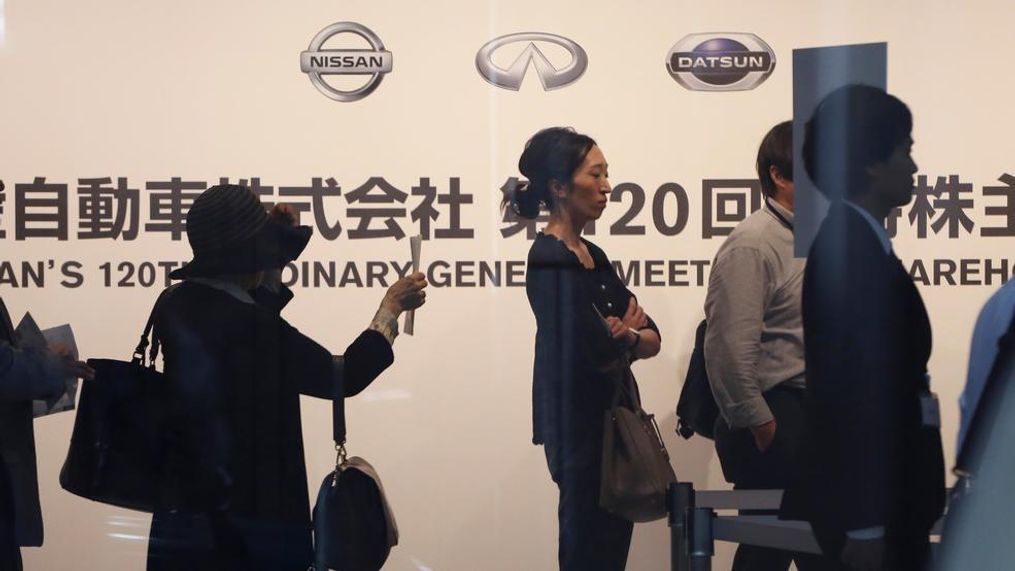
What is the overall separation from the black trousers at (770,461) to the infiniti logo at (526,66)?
0.74 meters

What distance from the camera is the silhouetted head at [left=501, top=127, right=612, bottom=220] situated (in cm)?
264

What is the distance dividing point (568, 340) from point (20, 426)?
43.5 inches

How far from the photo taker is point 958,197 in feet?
8.68

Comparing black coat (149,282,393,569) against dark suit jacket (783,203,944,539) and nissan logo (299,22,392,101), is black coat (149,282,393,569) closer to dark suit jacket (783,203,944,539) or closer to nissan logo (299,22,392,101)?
nissan logo (299,22,392,101)


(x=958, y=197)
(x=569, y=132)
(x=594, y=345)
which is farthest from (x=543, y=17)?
(x=958, y=197)

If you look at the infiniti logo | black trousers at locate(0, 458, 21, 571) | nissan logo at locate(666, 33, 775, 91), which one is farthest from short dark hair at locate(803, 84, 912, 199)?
black trousers at locate(0, 458, 21, 571)

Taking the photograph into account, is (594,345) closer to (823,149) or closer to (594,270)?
(594,270)

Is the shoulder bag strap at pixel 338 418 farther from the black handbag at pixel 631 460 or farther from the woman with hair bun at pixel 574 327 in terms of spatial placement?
the black handbag at pixel 631 460

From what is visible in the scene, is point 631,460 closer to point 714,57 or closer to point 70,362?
point 714,57

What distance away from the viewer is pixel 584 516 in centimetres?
265

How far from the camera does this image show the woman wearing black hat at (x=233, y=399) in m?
2.59

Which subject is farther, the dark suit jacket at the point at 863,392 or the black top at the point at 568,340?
the black top at the point at 568,340

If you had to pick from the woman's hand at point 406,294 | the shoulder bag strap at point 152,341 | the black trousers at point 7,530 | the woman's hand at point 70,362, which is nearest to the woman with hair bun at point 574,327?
the woman's hand at point 406,294

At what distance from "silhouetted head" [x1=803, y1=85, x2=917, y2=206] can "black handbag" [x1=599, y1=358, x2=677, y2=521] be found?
1.81ft
